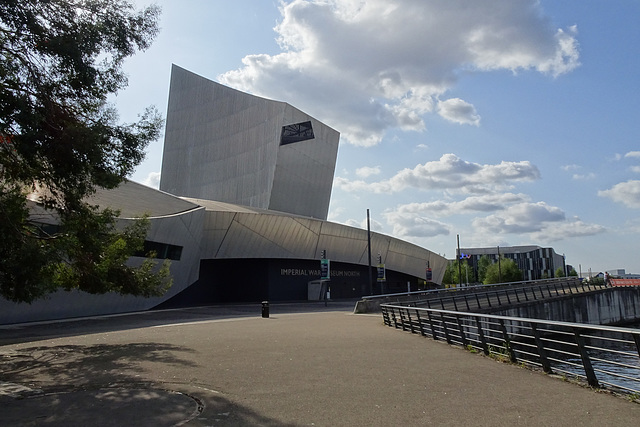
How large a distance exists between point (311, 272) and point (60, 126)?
129 feet

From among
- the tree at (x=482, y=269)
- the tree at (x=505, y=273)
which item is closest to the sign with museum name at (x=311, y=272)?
the tree at (x=505, y=273)

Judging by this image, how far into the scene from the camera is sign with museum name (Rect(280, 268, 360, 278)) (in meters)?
46.9

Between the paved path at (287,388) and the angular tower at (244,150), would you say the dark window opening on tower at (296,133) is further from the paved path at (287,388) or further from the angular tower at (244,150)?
the paved path at (287,388)

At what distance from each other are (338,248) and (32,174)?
39.6m

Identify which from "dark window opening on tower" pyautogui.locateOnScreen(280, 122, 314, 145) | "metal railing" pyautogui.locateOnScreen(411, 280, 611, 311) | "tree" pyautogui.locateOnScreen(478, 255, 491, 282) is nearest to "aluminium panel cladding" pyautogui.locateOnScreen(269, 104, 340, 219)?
"dark window opening on tower" pyautogui.locateOnScreen(280, 122, 314, 145)

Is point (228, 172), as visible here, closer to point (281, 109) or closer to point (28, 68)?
point (281, 109)

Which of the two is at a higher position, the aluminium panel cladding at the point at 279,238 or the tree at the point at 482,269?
the tree at the point at 482,269

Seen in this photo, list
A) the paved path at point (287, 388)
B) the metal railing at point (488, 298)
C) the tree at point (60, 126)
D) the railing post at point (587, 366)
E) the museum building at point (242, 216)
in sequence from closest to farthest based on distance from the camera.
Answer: the paved path at point (287, 388)
the railing post at point (587, 366)
the tree at point (60, 126)
the metal railing at point (488, 298)
the museum building at point (242, 216)

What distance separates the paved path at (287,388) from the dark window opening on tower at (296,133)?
149 feet

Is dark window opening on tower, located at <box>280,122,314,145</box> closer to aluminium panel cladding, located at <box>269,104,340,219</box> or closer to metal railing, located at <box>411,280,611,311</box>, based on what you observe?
aluminium panel cladding, located at <box>269,104,340,219</box>

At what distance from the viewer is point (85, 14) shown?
37.1ft

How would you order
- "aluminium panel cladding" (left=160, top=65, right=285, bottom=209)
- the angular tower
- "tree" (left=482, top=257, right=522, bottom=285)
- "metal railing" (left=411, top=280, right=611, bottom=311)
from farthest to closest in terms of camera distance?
"tree" (left=482, top=257, right=522, bottom=285) < "aluminium panel cladding" (left=160, top=65, right=285, bottom=209) < the angular tower < "metal railing" (left=411, top=280, right=611, bottom=311)

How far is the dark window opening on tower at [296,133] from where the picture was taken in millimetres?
57053

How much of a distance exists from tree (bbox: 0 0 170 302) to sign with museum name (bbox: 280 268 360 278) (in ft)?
111
